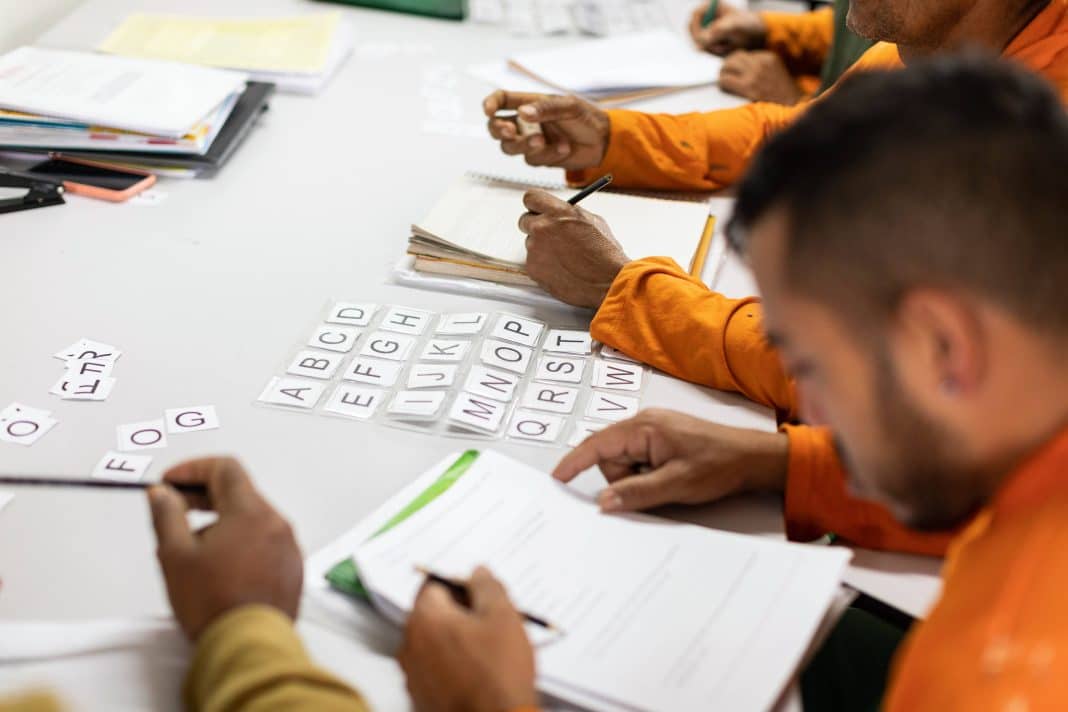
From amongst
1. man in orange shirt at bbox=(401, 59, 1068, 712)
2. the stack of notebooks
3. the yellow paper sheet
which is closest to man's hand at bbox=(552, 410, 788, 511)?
man in orange shirt at bbox=(401, 59, 1068, 712)

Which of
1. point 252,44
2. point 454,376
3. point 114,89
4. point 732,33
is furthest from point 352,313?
point 732,33

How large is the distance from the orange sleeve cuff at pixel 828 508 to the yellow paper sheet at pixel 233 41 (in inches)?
46.8

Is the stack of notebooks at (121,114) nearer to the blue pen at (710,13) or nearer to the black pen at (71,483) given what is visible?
the black pen at (71,483)

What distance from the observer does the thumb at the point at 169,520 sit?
2.52 ft

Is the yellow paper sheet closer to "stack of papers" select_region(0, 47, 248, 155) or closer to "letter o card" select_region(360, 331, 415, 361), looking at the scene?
"stack of papers" select_region(0, 47, 248, 155)

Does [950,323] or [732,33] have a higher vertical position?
[950,323]

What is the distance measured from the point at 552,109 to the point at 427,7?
2.65 ft

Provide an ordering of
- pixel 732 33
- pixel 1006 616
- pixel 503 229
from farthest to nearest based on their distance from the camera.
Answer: pixel 732 33, pixel 503 229, pixel 1006 616

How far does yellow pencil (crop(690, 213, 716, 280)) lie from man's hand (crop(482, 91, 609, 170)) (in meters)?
0.19

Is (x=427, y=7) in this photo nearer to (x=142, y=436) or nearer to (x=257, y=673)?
(x=142, y=436)

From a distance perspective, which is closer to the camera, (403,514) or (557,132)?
(403,514)

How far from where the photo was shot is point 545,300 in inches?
50.3

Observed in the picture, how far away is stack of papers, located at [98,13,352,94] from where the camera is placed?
1.81m

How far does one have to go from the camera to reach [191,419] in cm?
104
